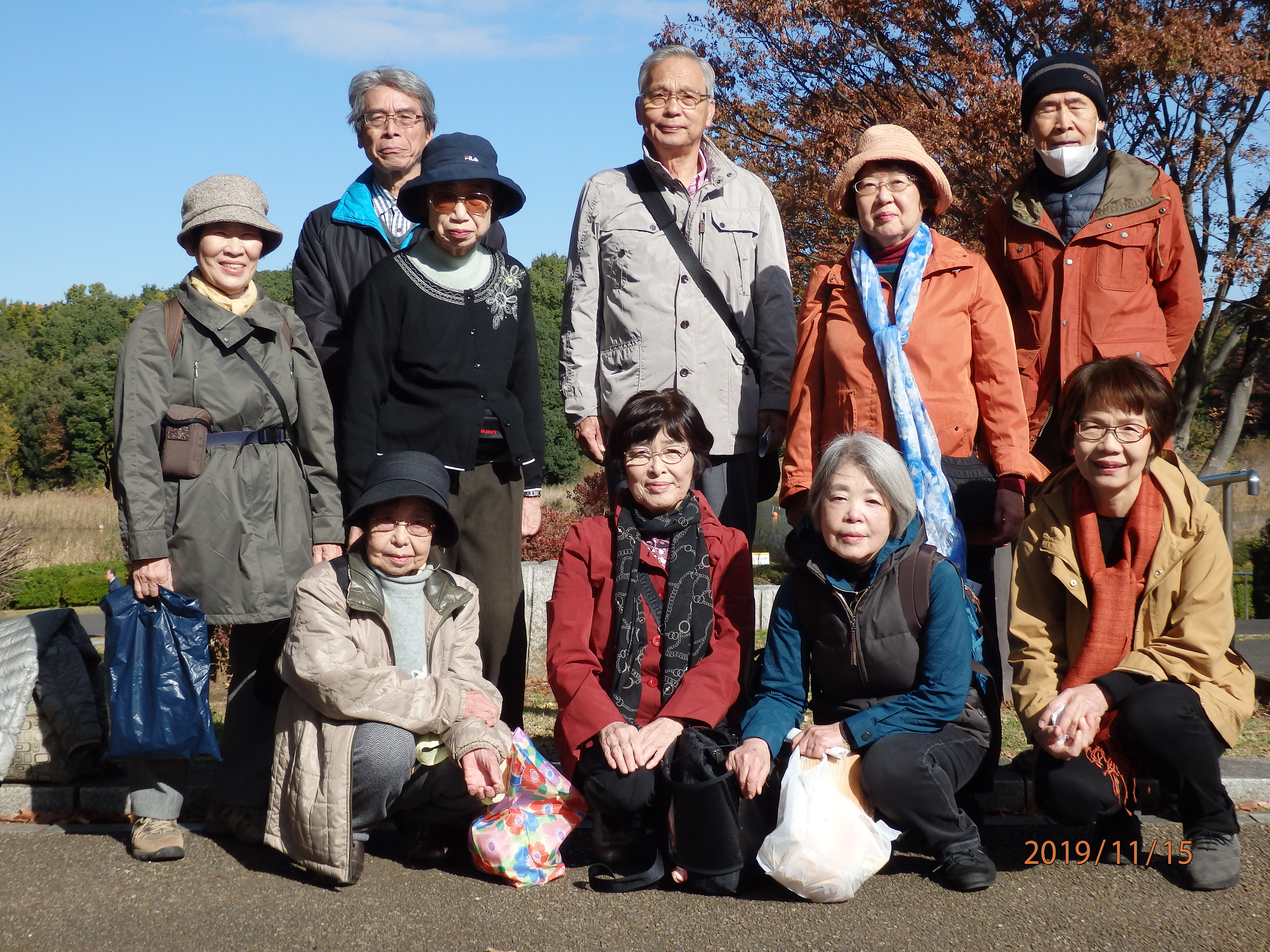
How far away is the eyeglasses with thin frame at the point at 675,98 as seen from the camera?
13.6 feet

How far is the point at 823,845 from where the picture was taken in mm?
3148

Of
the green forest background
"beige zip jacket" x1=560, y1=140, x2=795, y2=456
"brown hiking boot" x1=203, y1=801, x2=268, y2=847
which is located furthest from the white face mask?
the green forest background

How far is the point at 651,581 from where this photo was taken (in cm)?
363

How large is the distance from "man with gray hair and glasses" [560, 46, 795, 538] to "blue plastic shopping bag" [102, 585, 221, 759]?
59.1 inches

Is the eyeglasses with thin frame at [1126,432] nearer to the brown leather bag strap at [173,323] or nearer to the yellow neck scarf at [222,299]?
the yellow neck scarf at [222,299]

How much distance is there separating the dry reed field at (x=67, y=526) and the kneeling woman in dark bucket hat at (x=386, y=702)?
10.2 meters

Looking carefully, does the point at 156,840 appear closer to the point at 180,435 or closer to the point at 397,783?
the point at 397,783

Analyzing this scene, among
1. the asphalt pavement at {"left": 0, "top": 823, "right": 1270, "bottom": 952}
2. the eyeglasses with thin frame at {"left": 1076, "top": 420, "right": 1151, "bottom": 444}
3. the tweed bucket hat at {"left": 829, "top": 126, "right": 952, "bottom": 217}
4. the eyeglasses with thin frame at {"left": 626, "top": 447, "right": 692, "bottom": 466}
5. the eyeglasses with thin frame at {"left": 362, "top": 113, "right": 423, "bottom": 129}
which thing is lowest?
the asphalt pavement at {"left": 0, "top": 823, "right": 1270, "bottom": 952}

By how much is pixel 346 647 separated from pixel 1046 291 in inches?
110

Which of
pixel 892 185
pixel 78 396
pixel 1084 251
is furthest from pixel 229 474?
pixel 78 396

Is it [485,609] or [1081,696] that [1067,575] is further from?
[485,609]

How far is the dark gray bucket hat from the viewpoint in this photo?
11.5 ft

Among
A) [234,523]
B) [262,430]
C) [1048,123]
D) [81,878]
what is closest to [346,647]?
[234,523]
